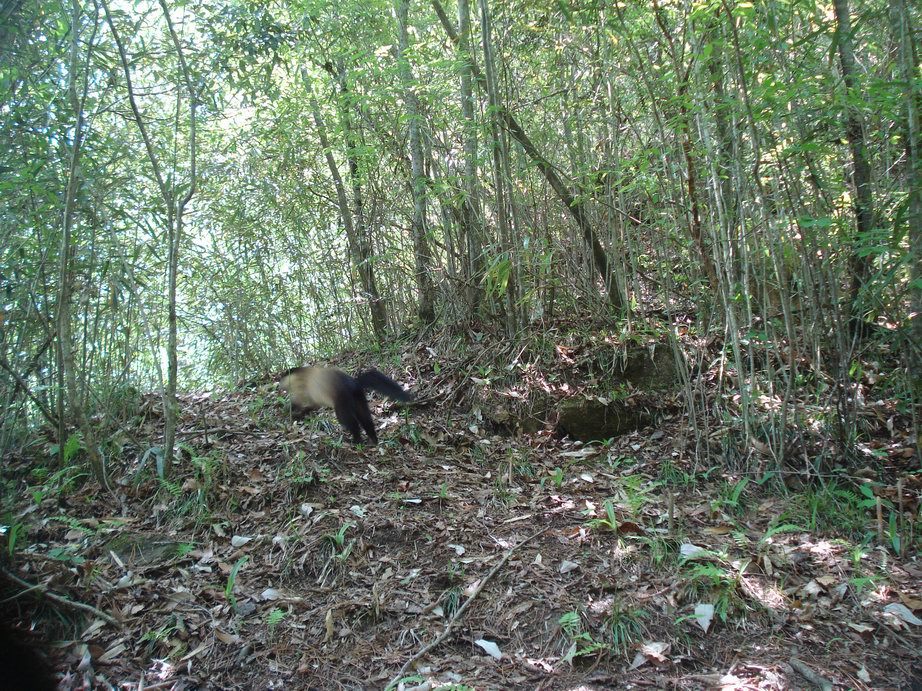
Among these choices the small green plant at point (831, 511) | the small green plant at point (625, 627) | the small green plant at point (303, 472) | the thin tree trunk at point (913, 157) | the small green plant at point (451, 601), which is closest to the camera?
the small green plant at point (625, 627)

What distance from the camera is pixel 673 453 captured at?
4.79 m

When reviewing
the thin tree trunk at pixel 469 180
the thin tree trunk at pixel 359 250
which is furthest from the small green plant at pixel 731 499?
the thin tree trunk at pixel 359 250

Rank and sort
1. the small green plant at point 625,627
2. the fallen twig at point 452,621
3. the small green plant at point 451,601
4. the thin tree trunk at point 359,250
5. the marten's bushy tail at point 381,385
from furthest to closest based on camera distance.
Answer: the thin tree trunk at point 359,250 → the marten's bushy tail at point 381,385 → the small green plant at point 451,601 → the small green plant at point 625,627 → the fallen twig at point 452,621

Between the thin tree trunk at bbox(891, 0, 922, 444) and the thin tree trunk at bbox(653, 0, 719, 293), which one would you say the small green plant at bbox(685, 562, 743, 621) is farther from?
the thin tree trunk at bbox(653, 0, 719, 293)

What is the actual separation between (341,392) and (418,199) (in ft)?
7.97

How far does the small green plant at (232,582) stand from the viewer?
10.5 feet

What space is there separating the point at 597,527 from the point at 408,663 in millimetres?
1516

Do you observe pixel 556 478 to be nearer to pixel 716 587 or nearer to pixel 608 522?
pixel 608 522

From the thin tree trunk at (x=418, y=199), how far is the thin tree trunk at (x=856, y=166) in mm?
3530

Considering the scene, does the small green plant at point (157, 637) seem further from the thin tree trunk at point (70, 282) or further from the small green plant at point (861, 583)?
the small green plant at point (861, 583)

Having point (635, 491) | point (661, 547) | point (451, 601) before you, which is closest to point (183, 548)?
point (451, 601)

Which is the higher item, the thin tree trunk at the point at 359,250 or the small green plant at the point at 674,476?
the thin tree trunk at the point at 359,250

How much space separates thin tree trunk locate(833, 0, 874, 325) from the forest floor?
1.40 m

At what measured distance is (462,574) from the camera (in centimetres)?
346
